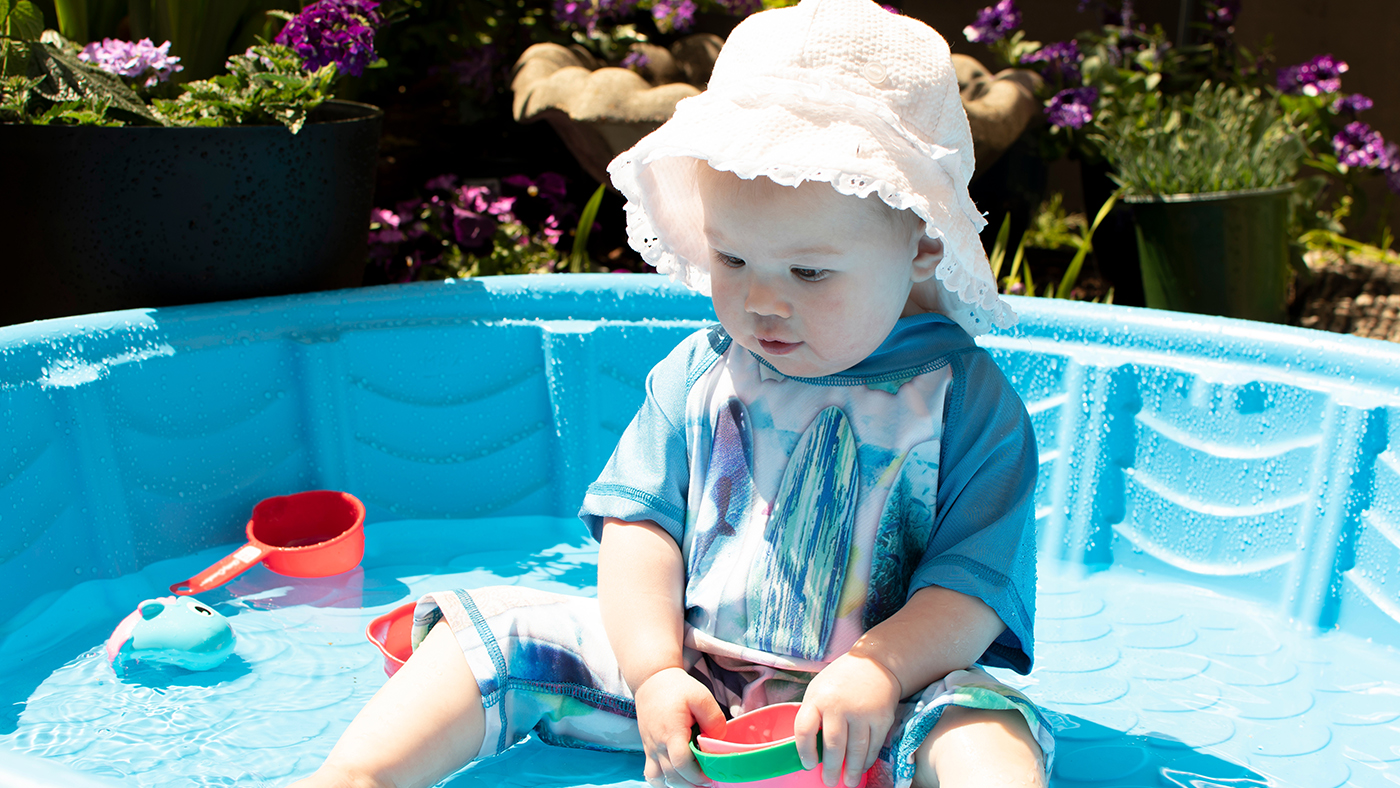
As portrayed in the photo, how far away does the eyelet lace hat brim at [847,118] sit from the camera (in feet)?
3.92

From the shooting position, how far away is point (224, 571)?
6.44ft

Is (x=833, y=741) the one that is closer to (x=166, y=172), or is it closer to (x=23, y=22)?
(x=166, y=172)

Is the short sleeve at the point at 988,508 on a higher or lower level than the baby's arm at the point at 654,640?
higher

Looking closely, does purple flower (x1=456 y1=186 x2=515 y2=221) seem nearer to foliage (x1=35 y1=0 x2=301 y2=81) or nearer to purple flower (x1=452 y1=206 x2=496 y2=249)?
purple flower (x1=452 y1=206 x2=496 y2=249)

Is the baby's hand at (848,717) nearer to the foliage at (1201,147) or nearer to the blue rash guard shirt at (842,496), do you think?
the blue rash guard shirt at (842,496)

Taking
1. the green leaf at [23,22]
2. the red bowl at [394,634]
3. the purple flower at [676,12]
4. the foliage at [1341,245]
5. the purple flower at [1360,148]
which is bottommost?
the red bowl at [394,634]

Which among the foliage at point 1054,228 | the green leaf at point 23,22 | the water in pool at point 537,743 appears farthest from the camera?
the foliage at point 1054,228

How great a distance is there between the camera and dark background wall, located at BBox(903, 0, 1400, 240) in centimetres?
485

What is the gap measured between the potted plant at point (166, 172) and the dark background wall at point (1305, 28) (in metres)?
3.15

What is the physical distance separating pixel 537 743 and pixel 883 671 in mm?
599

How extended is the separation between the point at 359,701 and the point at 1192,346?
5.11 ft

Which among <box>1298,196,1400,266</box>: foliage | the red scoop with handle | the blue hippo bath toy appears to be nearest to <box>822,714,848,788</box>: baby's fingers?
the blue hippo bath toy

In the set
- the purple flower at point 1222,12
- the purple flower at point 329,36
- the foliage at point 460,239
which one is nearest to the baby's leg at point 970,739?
the purple flower at point 329,36

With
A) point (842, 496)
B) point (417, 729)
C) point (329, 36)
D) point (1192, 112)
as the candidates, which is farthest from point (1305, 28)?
point (417, 729)
